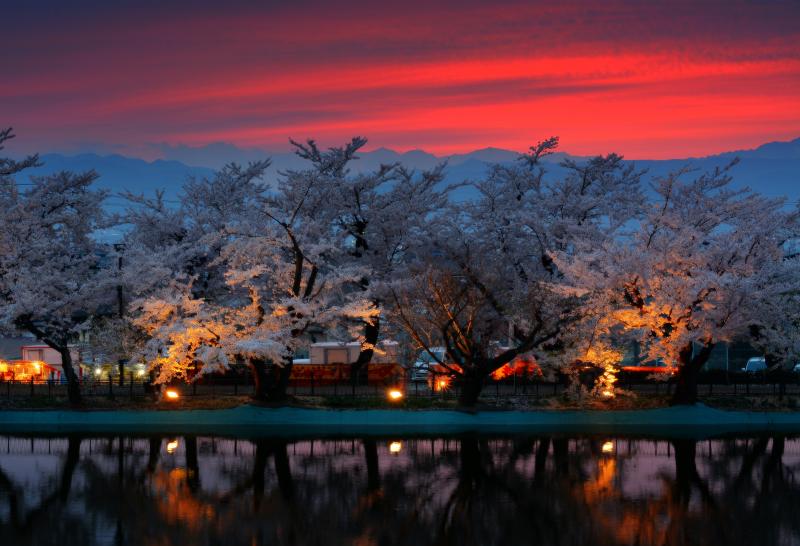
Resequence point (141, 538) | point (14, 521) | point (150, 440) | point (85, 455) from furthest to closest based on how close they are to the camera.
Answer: point (150, 440) → point (85, 455) → point (14, 521) → point (141, 538)

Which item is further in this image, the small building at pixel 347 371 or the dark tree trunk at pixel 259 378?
the small building at pixel 347 371

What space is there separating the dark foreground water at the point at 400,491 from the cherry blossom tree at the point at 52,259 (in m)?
9.57

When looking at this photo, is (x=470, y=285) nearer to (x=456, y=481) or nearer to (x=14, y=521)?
(x=456, y=481)

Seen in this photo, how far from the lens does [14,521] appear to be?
24953mm

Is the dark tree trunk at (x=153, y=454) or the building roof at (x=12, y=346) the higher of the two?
the building roof at (x=12, y=346)

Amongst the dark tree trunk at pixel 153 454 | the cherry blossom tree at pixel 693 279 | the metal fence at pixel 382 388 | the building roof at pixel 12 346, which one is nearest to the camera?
the dark tree trunk at pixel 153 454

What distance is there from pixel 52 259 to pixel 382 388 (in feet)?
59.2

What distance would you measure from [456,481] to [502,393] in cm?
2213

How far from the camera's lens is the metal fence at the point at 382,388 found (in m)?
51.9

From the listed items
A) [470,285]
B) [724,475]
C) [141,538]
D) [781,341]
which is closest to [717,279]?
[781,341]

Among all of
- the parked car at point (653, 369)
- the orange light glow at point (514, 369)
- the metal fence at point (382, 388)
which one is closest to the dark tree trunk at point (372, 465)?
the metal fence at point (382, 388)

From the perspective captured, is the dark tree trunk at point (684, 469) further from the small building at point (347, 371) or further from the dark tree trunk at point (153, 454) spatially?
the small building at point (347, 371)

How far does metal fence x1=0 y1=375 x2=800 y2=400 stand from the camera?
170 ft

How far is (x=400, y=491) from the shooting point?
1147 inches
